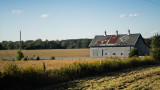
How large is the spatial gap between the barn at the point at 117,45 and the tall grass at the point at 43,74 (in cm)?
2466

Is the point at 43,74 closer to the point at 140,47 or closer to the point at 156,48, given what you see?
the point at 156,48

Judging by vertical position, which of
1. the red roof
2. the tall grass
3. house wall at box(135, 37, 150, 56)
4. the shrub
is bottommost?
the tall grass

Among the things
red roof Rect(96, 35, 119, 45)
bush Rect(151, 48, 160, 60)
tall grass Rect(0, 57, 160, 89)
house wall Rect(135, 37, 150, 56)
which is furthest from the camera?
red roof Rect(96, 35, 119, 45)

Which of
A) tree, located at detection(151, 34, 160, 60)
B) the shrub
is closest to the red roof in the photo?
tree, located at detection(151, 34, 160, 60)

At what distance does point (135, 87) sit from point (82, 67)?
6.44 meters

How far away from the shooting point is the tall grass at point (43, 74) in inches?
491

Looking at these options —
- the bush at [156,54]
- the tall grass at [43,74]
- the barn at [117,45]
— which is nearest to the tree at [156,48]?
the bush at [156,54]

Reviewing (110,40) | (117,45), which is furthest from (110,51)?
(110,40)

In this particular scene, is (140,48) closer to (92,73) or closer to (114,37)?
(114,37)

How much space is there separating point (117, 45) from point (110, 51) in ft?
7.77

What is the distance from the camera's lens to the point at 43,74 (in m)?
14.3

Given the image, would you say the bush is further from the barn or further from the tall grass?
the barn

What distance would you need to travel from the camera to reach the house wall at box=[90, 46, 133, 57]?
4466 cm

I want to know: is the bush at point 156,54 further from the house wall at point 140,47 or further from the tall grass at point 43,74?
the house wall at point 140,47
